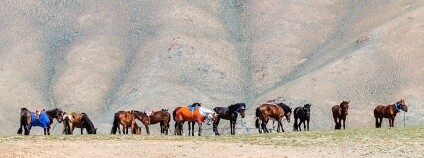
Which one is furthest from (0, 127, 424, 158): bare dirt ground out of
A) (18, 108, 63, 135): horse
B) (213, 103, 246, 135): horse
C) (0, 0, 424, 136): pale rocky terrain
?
(0, 0, 424, 136): pale rocky terrain

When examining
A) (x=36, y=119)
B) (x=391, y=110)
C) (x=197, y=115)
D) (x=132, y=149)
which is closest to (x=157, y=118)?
(x=197, y=115)

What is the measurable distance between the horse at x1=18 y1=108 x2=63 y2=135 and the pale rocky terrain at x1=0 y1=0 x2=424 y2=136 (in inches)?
2477

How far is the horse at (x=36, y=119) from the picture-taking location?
48875mm

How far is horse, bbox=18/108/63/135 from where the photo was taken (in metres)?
48.9

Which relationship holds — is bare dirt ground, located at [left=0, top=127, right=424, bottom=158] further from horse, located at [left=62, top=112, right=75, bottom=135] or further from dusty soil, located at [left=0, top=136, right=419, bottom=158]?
horse, located at [left=62, top=112, right=75, bottom=135]

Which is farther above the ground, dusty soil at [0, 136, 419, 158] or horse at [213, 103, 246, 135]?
horse at [213, 103, 246, 135]

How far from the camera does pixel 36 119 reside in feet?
165

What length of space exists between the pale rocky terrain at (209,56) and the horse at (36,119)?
206 ft

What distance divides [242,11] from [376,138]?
453 ft

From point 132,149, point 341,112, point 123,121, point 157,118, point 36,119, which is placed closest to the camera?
point 132,149

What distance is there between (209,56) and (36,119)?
102523 mm

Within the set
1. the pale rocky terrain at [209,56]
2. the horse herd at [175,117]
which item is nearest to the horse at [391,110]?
the horse herd at [175,117]

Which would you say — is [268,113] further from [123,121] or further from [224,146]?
[224,146]

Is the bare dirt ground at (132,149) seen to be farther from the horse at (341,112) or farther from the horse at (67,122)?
the horse at (341,112)
